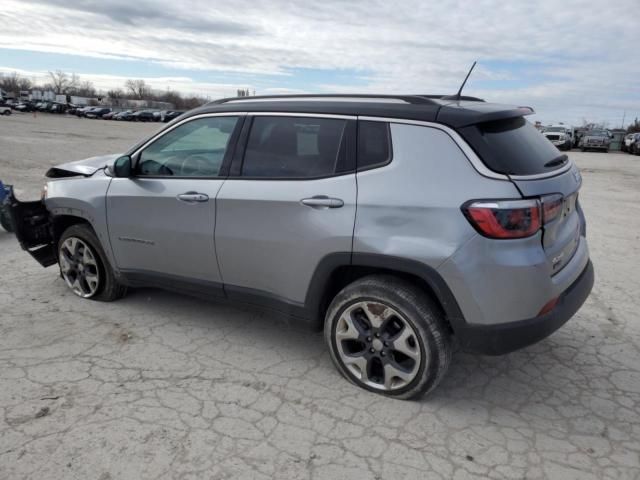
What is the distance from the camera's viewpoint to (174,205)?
12.4ft

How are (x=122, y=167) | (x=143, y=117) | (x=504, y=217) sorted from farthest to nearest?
(x=143, y=117) < (x=122, y=167) < (x=504, y=217)

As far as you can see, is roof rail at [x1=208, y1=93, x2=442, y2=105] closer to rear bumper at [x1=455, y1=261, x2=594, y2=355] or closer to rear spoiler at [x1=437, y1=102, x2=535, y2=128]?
rear spoiler at [x1=437, y1=102, x2=535, y2=128]

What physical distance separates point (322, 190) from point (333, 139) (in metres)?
0.34

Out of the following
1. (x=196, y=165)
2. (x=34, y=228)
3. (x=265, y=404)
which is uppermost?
(x=196, y=165)

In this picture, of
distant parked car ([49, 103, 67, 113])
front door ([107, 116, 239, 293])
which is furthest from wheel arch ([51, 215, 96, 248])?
distant parked car ([49, 103, 67, 113])

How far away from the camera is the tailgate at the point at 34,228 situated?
4.69 metres

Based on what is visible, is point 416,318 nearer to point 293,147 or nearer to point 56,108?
point 293,147

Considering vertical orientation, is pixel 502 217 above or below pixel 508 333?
above

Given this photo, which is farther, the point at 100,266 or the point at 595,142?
the point at 595,142

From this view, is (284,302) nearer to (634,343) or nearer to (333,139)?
(333,139)

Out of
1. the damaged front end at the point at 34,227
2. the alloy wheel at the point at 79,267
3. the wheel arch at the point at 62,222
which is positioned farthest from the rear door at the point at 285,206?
the damaged front end at the point at 34,227

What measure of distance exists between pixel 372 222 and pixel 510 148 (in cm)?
89

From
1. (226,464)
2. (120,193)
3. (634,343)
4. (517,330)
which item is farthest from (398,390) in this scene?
(120,193)

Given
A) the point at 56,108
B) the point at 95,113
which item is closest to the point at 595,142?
the point at 95,113
